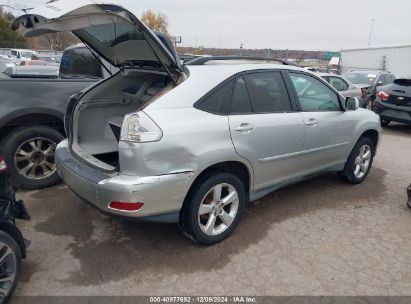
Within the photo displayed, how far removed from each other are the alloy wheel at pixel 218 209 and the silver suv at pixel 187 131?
0.04 ft

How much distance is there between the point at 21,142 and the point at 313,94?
140 inches

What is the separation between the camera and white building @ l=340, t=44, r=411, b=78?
73.6 ft

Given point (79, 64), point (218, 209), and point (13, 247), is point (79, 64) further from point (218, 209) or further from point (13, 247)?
point (13, 247)

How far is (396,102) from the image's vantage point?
347 inches

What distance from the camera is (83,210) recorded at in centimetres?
387

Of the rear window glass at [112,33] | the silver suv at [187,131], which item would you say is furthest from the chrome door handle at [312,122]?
the rear window glass at [112,33]

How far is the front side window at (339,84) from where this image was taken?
906cm

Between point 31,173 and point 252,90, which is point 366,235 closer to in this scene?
point 252,90

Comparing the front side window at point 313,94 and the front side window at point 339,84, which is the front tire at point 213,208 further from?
the front side window at point 339,84

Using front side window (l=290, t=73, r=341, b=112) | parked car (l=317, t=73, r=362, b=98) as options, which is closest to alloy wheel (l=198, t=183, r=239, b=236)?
front side window (l=290, t=73, r=341, b=112)

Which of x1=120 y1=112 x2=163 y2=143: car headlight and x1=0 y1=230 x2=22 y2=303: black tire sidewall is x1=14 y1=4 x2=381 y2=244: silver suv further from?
x1=0 y1=230 x2=22 y2=303: black tire sidewall

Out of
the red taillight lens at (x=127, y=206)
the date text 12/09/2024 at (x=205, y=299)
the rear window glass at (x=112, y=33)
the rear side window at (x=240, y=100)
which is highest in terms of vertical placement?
the rear window glass at (x=112, y=33)

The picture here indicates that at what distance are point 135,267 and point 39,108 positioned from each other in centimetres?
239

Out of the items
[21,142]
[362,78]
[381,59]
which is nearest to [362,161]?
[21,142]
